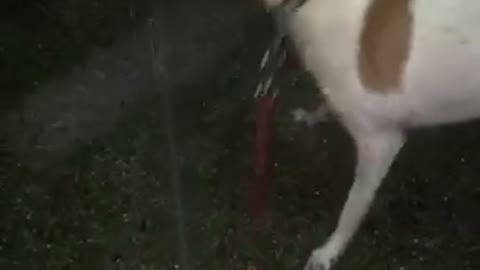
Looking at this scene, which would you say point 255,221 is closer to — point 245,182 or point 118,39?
point 245,182

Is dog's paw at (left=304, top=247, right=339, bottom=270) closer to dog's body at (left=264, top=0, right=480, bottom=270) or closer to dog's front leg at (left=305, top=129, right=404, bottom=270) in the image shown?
dog's front leg at (left=305, top=129, right=404, bottom=270)

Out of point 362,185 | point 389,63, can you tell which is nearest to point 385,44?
point 389,63

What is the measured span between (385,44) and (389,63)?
0.02 metres

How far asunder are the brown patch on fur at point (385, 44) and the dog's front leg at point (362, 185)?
85 millimetres

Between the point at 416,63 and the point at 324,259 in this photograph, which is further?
the point at 324,259

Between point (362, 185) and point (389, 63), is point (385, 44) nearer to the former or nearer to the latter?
point (389, 63)

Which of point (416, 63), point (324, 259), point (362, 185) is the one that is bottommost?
point (324, 259)

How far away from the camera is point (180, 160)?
4.74 ft

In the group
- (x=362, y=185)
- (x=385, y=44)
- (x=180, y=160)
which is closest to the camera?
(x=385, y=44)

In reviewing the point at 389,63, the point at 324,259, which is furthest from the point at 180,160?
the point at 389,63

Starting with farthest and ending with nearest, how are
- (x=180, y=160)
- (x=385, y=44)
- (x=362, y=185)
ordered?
(x=180, y=160), (x=362, y=185), (x=385, y=44)

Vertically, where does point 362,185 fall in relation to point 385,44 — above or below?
below

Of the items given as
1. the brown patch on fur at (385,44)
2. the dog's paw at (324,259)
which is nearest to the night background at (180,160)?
the dog's paw at (324,259)

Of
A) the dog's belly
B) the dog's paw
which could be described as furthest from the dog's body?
the dog's paw
